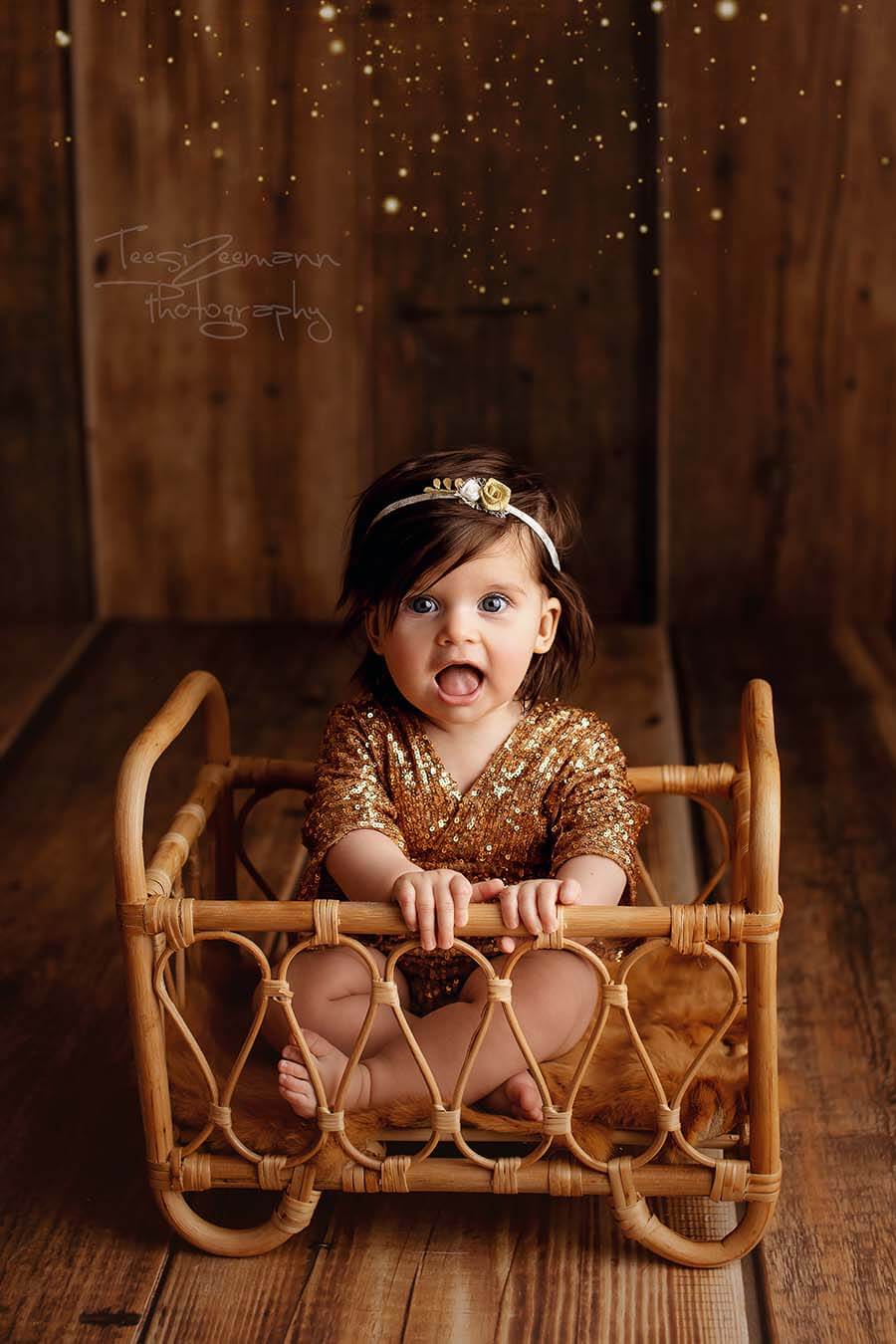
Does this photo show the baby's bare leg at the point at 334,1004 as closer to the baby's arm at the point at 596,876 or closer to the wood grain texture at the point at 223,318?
the baby's arm at the point at 596,876

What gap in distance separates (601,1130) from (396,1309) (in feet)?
0.56

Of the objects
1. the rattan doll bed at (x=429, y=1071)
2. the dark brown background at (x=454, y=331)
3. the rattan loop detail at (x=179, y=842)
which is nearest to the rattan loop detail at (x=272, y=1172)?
the rattan doll bed at (x=429, y=1071)

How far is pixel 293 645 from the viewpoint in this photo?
2.30 m

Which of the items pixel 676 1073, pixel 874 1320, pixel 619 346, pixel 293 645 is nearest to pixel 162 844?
pixel 676 1073

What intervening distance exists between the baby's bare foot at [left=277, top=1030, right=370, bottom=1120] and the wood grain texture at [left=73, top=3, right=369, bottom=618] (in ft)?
3.44

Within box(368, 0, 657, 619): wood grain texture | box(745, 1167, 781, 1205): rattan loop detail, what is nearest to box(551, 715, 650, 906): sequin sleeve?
box(745, 1167, 781, 1205): rattan loop detail

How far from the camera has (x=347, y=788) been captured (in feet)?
3.65

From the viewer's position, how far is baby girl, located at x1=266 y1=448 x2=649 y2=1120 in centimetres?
104

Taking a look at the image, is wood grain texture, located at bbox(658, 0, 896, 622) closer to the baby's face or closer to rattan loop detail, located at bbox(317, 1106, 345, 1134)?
the baby's face

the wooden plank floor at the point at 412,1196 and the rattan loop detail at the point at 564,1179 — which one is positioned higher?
the rattan loop detail at the point at 564,1179

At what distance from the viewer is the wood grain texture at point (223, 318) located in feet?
6.16
